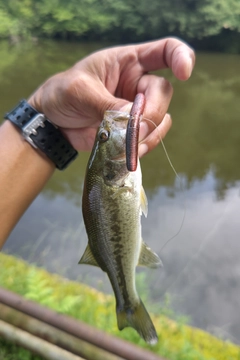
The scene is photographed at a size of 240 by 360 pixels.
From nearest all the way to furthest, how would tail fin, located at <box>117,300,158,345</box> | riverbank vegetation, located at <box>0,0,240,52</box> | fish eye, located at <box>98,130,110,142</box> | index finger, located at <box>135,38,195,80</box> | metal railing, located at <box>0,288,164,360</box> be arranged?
fish eye, located at <box>98,130,110,142</box>
tail fin, located at <box>117,300,158,345</box>
index finger, located at <box>135,38,195,80</box>
metal railing, located at <box>0,288,164,360</box>
riverbank vegetation, located at <box>0,0,240,52</box>

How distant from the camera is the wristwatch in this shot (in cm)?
211

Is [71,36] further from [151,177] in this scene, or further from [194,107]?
[151,177]

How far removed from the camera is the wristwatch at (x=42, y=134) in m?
2.11

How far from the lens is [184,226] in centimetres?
571

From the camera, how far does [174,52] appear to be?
1861mm

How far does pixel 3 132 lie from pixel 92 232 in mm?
1041

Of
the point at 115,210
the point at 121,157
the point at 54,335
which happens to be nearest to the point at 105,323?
the point at 54,335

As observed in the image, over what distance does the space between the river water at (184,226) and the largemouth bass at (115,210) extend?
14.0 inches

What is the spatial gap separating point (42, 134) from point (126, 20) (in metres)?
29.4

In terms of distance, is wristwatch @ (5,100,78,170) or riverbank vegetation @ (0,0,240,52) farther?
riverbank vegetation @ (0,0,240,52)

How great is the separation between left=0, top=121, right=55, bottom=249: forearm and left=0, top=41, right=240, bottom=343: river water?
34.7 inches

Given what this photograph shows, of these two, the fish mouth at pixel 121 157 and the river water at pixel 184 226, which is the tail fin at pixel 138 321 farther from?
the fish mouth at pixel 121 157

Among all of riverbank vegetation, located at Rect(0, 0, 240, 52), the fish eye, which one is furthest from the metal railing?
riverbank vegetation, located at Rect(0, 0, 240, 52)

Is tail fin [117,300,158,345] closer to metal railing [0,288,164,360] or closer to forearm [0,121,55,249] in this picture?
metal railing [0,288,164,360]
